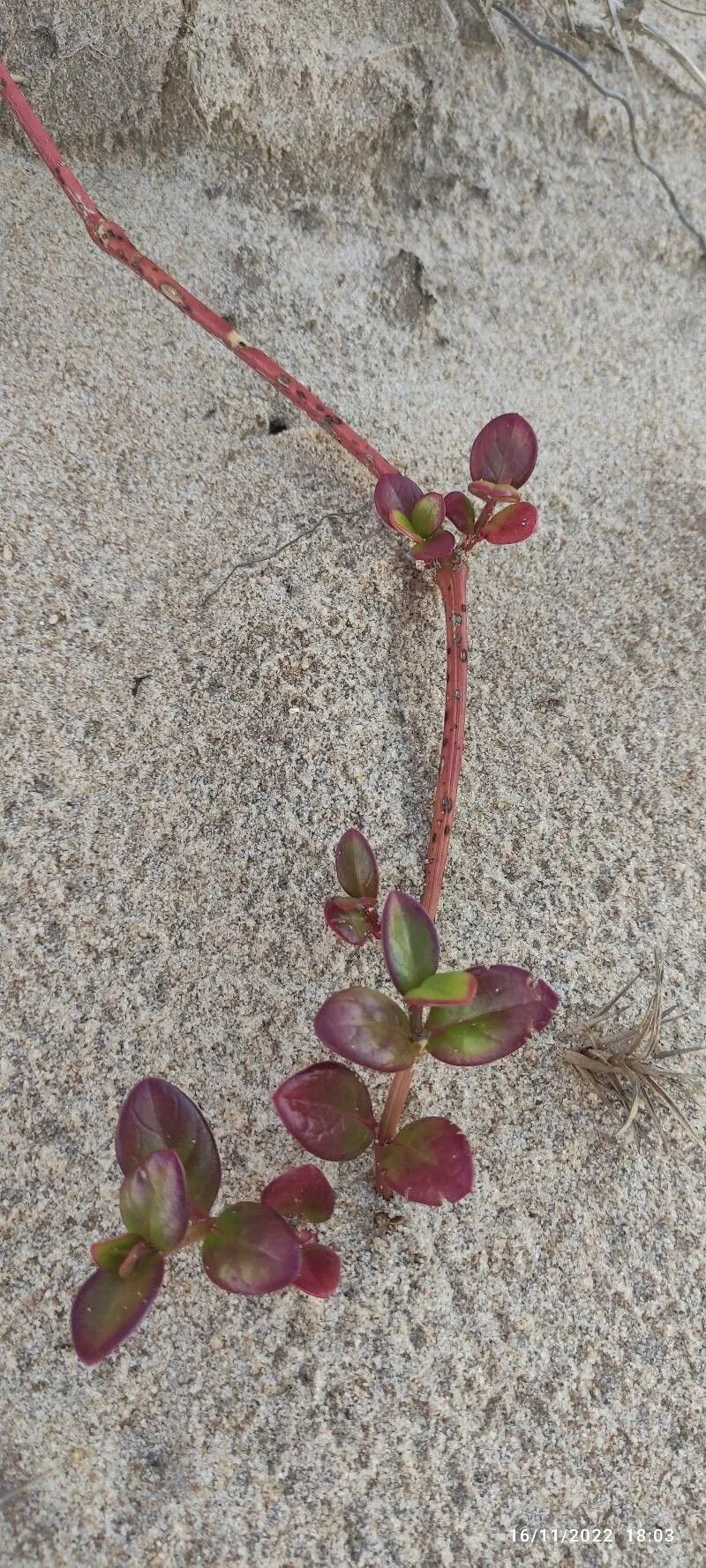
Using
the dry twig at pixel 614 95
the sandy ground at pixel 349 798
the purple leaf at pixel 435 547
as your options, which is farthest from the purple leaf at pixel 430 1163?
the dry twig at pixel 614 95

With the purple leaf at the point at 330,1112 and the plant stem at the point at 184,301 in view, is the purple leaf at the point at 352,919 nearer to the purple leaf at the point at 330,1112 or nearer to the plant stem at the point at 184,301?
the purple leaf at the point at 330,1112

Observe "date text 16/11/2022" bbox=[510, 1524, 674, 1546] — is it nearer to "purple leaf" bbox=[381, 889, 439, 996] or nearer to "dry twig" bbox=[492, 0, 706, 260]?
"purple leaf" bbox=[381, 889, 439, 996]

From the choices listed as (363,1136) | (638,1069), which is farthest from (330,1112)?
(638,1069)

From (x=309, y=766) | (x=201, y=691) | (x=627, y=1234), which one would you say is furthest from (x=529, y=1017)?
(x=201, y=691)

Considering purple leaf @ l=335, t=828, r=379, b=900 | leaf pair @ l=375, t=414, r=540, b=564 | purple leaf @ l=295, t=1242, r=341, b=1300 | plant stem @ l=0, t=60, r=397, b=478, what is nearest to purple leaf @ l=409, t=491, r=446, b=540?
leaf pair @ l=375, t=414, r=540, b=564

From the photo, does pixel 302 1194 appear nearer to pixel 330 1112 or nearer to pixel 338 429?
pixel 330 1112

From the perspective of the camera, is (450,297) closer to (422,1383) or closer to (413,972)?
(413,972)
